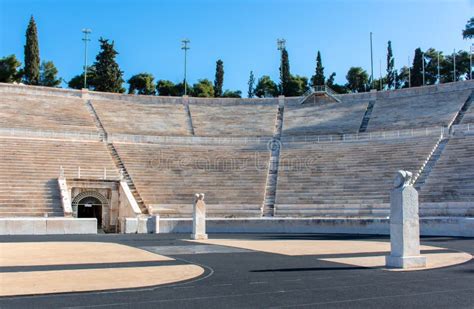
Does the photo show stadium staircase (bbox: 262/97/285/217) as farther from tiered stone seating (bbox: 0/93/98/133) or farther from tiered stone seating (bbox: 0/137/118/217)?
tiered stone seating (bbox: 0/93/98/133)

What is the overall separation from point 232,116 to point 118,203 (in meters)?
19.7

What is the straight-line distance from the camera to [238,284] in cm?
1029

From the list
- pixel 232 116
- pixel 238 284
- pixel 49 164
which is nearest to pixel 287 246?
pixel 238 284

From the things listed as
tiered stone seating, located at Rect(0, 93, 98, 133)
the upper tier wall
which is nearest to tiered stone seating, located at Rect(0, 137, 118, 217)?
tiered stone seating, located at Rect(0, 93, 98, 133)

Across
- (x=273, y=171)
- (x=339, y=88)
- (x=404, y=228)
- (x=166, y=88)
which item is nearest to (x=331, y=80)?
(x=339, y=88)

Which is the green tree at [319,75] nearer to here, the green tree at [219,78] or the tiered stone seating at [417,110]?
the green tree at [219,78]

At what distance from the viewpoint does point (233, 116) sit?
50844mm

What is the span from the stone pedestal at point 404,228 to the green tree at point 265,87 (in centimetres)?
7571

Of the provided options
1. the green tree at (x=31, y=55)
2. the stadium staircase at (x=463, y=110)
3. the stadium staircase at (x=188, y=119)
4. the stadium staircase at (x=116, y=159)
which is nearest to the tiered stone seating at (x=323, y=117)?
the stadium staircase at (x=463, y=110)

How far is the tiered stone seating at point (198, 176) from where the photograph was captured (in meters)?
34.1

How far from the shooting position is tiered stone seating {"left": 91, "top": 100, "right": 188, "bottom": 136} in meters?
45.3

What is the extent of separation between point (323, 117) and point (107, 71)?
3295 cm

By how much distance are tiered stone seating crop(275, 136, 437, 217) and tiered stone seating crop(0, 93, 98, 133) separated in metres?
16.5

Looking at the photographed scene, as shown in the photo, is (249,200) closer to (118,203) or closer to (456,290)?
(118,203)
